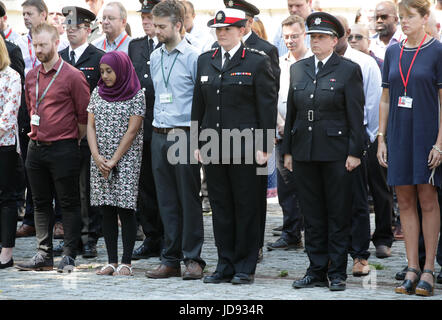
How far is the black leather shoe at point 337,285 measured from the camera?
7.54m

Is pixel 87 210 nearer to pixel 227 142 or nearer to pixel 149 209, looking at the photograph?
pixel 149 209

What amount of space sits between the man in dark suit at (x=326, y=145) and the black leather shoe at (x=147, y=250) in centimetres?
221

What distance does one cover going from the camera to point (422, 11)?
7480 millimetres

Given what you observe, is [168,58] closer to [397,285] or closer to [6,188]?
[6,188]

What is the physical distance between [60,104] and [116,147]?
755 millimetres

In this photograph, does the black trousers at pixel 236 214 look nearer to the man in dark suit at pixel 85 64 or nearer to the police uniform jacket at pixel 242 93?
the police uniform jacket at pixel 242 93

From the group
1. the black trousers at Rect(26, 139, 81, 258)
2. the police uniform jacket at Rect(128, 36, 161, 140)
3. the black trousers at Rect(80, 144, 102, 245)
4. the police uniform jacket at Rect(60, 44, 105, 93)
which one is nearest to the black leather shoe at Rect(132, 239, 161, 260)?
the black trousers at Rect(80, 144, 102, 245)

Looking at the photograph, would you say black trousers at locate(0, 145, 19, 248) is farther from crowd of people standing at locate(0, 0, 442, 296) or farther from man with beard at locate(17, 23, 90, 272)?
man with beard at locate(17, 23, 90, 272)

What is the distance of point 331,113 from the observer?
25.0ft

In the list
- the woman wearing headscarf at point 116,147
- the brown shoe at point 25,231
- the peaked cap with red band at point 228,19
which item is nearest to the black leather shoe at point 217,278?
the woman wearing headscarf at point 116,147

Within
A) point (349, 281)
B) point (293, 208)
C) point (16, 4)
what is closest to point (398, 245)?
point (293, 208)

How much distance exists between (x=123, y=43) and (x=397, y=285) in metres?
4.16

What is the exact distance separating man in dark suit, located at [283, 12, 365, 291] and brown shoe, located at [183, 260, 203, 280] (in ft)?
3.19

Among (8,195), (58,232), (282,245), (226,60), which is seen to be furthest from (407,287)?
(58,232)
